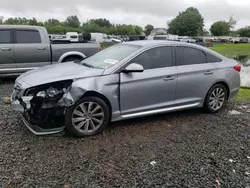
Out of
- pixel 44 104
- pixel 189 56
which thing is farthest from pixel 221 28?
pixel 44 104

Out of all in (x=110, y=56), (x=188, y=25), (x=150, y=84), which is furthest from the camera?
(x=188, y=25)

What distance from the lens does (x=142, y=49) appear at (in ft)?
14.4

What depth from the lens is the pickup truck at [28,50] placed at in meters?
7.32

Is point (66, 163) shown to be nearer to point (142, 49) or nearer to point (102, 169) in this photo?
point (102, 169)

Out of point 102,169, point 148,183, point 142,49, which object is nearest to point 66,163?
point 102,169

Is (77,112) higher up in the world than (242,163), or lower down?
higher up

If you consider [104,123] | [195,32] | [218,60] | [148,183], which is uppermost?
[195,32]

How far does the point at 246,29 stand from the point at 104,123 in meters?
104

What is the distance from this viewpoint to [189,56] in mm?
4867

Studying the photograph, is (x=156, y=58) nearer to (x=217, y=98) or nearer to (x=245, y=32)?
(x=217, y=98)

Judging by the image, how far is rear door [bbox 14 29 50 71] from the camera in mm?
7445

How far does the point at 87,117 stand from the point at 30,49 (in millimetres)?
4650

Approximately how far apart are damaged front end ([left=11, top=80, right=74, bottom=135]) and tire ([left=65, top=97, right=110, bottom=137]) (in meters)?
0.17

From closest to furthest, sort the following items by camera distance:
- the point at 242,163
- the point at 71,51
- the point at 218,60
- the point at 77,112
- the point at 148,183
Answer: the point at 148,183 → the point at 242,163 → the point at 77,112 → the point at 218,60 → the point at 71,51
